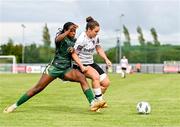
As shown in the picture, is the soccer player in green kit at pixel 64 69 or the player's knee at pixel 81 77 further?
the player's knee at pixel 81 77

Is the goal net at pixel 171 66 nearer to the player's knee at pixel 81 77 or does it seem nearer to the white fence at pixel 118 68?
the white fence at pixel 118 68

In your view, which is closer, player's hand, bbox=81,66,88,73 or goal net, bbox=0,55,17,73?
player's hand, bbox=81,66,88,73

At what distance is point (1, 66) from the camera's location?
7100 centimetres

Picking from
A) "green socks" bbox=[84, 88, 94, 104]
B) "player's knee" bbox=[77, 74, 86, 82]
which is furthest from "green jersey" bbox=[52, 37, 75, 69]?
"green socks" bbox=[84, 88, 94, 104]

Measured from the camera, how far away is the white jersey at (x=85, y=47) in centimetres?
1211

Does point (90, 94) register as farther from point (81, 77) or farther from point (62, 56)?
point (62, 56)

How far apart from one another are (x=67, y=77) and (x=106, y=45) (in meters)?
58.9

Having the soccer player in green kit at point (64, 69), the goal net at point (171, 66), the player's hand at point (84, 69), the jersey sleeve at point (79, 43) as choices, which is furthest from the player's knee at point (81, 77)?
the goal net at point (171, 66)

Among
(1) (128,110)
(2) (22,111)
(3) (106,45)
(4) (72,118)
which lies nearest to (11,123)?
(4) (72,118)

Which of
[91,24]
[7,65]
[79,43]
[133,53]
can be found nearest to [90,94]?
[79,43]

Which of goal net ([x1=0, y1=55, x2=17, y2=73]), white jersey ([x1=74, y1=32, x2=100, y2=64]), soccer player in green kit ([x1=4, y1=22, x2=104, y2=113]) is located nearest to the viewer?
soccer player in green kit ([x1=4, y1=22, x2=104, y2=113])

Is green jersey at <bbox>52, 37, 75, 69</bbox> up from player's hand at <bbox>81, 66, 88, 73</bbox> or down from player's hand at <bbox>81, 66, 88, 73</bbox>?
up

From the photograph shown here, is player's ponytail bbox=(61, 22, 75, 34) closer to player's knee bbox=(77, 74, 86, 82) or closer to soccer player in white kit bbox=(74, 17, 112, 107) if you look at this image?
soccer player in white kit bbox=(74, 17, 112, 107)

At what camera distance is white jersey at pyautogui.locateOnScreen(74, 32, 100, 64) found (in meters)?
12.1
